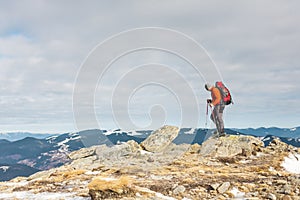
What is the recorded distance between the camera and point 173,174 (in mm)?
18234

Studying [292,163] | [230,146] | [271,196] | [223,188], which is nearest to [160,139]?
[230,146]

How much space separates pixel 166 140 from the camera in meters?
30.9

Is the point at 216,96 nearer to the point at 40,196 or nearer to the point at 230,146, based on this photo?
the point at 230,146

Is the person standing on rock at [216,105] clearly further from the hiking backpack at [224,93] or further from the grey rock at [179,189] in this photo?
the grey rock at [179,189]

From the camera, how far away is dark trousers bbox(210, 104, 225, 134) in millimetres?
27188

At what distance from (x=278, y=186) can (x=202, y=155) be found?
12.9 metres

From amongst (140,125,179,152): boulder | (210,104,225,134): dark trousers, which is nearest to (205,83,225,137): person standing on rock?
(210,104,225,134): dark trousers

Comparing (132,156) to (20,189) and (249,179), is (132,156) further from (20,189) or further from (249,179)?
(249,179)

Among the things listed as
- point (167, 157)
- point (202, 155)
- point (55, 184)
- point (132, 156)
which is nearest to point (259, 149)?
point (202, 155)

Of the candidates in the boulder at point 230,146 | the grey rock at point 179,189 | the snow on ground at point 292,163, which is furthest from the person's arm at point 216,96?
the grey rock at point 179,189

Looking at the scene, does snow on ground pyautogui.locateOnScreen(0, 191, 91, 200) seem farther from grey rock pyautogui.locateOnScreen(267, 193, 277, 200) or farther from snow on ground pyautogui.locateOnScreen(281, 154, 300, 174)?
snow on ground pyautogui.locateOnScreen(281, 154, 300, 174)

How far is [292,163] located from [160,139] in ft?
41.7

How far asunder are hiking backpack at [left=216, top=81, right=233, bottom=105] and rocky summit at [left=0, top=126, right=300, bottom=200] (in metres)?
3.40

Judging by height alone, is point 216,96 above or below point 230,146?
above
